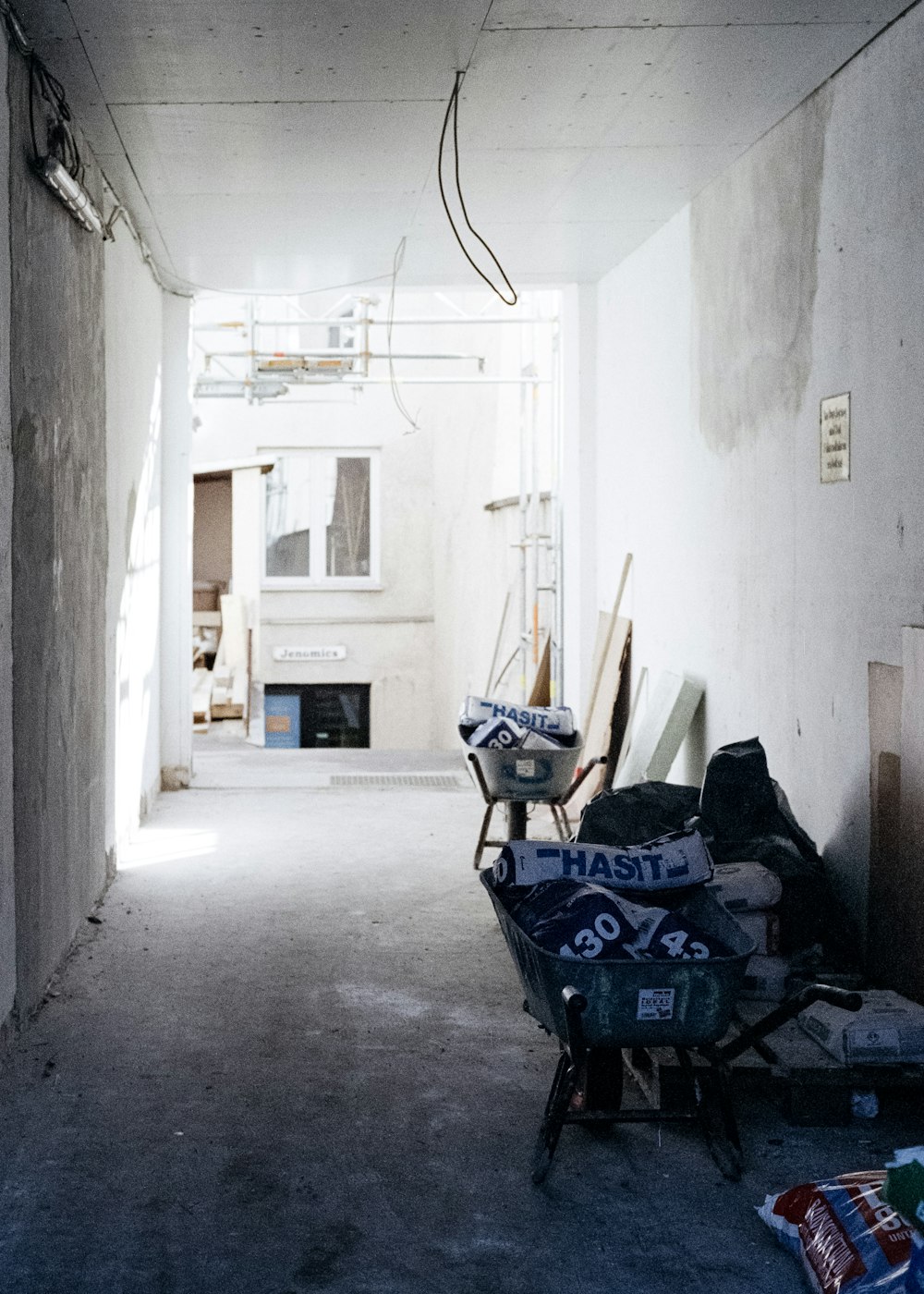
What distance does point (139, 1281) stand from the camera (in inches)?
107

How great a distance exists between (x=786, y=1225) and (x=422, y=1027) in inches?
64.2

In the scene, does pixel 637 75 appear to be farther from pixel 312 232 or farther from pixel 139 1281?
pixel 139 1281

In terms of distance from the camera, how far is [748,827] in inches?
181

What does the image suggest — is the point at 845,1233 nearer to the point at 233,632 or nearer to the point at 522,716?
the point at 522,716

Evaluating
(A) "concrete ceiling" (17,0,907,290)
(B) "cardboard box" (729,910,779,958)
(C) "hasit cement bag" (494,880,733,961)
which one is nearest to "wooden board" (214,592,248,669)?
(A) "concrete ceiling" (17,0,907,290)

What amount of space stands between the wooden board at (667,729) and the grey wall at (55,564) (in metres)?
2.55

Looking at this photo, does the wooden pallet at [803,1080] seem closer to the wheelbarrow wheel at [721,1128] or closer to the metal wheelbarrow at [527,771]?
the wheelbarrow wheel at [721,1128]

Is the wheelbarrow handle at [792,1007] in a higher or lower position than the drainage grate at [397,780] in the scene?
higher

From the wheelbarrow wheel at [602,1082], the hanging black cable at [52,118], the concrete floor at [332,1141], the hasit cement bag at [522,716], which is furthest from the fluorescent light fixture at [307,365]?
the wheelbarrow wheel at [602,1082]

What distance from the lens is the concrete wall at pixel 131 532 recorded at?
20.5ft

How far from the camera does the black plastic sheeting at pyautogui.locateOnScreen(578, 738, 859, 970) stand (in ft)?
14.2

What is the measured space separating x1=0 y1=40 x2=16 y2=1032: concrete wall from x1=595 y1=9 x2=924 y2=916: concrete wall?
269 cm

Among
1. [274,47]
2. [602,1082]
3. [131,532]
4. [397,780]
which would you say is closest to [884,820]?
[602,1082]

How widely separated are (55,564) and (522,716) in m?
2.31
